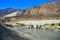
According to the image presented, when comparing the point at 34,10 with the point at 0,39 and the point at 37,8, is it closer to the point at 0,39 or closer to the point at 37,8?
the point at 37,8

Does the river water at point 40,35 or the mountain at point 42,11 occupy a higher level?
the mountain at point 42,11

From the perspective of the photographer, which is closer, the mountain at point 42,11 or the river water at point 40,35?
the river water at point 40,35

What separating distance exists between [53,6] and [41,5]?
16.2m

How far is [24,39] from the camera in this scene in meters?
24.8

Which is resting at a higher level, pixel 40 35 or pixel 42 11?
pixel 42 11

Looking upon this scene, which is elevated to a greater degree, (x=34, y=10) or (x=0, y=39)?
(x=34, y=10)

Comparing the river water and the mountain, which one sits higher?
the mountain

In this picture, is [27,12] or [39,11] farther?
[27,12]

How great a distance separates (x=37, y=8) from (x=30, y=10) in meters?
4.50

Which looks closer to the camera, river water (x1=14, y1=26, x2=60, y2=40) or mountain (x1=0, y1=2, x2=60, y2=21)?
river water (x1=14, y1=26, x2=60, y2=40)

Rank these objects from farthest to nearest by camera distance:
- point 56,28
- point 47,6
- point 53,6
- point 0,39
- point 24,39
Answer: point 47,6 < point 53,6 < point 56,28 < point 24,39 < point 0,39

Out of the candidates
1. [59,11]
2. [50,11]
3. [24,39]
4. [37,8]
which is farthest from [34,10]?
[24,39]

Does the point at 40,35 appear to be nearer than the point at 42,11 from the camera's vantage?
Yes

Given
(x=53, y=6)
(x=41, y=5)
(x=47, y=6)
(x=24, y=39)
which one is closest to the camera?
(x=24, y=39)
